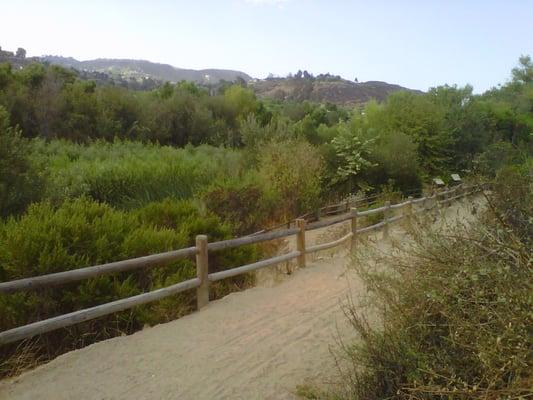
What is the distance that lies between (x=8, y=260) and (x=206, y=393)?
3.18m

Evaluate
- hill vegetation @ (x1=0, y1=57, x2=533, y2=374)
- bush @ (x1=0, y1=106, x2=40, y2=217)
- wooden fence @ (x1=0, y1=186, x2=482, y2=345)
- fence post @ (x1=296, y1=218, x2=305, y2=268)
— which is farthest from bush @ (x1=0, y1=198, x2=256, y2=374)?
bush @ (x1=0, y1=106, x2=40, y2=217)

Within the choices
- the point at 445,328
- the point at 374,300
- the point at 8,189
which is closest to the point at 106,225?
the point at 8,189

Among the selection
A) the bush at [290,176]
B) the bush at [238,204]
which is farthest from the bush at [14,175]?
the bush at [290,176]

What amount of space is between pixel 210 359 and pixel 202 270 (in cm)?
188

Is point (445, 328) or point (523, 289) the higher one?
point (523, 289)

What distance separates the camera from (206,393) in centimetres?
472

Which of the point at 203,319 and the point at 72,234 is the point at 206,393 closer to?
the point at 203,319

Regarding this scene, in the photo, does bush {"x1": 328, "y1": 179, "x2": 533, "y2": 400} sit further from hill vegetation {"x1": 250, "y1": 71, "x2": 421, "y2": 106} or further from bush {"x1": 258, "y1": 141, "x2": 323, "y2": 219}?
hill vegetation {"x1": 250, "y1": 71, "x2": 421, "y2": 106}

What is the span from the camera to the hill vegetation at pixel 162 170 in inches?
257

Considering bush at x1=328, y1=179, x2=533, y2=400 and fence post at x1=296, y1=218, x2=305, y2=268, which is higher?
bush at x1=328, y1=179, x2=533, y2=400

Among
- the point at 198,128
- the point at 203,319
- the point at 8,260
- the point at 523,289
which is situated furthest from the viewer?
the point at 198,128

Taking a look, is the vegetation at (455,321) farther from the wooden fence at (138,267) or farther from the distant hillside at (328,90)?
the distant hillside at (328,90)

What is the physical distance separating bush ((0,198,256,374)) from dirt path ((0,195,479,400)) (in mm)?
502

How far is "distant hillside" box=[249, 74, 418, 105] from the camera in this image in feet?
450
